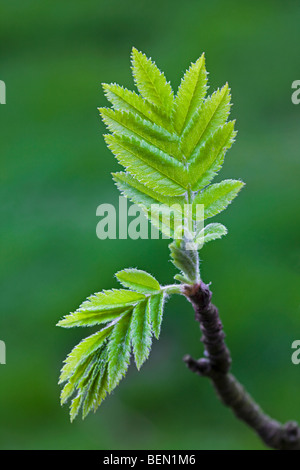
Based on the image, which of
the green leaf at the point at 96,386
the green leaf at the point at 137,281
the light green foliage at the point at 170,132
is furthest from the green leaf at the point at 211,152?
the green leaf at the point at 96,386

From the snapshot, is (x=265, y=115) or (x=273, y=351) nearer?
(x=273, y=351)

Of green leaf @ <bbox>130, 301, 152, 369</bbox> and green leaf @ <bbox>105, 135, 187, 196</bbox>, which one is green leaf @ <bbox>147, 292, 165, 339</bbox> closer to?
green leaf @ <bbox>130, 301, 152, 369</bbox>

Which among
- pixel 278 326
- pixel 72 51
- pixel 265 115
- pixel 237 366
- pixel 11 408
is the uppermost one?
pixel 72 51

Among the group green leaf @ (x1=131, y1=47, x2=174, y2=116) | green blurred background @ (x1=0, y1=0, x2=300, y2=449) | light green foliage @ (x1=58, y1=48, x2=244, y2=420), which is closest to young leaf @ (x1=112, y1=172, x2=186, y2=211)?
light green foliage @ (x1=58, y1=48, x2=244, y2=420)

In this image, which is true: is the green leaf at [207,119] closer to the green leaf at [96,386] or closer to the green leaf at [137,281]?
the green leaf at [137,281]

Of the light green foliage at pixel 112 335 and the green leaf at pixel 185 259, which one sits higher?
the green leaf at pixel 185 259

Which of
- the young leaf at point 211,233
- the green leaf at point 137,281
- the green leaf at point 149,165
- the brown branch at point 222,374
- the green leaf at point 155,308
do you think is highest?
the green leaf at point 149,165
